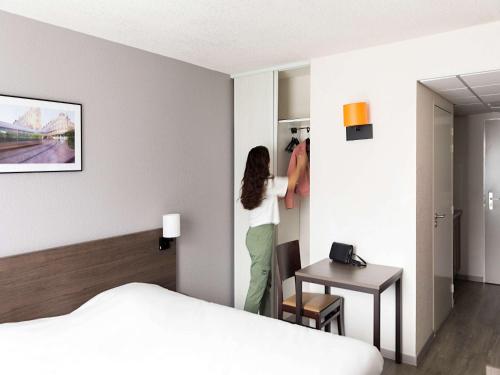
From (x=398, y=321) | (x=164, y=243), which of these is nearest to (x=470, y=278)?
(x=398, y=321)

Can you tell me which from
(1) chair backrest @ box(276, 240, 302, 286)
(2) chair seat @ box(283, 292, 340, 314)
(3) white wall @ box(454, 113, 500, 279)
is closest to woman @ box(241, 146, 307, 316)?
(1) chair backrest @ box(276, 240, 302, 286)

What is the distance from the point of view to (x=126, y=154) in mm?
2992

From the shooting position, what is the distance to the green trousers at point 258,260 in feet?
11.4

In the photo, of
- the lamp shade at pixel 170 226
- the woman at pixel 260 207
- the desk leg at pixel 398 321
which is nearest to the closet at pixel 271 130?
the woman at pixel 260 207

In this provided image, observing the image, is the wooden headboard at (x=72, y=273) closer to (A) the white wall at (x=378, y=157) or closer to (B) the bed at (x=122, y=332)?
(B) the bed at (x=122, y=332)

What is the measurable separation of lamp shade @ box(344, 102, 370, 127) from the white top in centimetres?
77

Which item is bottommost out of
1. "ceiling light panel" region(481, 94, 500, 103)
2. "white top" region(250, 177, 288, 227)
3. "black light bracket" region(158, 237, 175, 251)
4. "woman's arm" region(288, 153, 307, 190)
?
"black light bracket" region(158, 237, 175, 251)

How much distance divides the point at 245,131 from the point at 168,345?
2268 millimetres

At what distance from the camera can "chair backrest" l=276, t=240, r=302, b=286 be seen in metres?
2.98

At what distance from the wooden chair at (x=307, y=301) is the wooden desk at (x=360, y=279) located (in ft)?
0.35

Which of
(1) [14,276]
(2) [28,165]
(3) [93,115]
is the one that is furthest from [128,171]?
(1) [14,276]

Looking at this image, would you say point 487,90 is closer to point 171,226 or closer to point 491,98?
point 491,98

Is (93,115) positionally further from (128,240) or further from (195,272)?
(195,272)

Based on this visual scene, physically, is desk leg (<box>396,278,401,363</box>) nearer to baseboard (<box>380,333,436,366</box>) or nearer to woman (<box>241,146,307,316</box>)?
baseboard (<box>380,333,436,366</box>)
